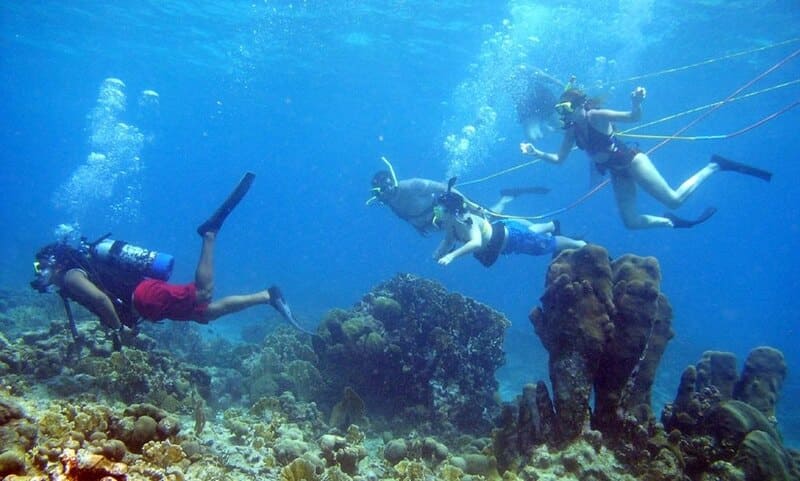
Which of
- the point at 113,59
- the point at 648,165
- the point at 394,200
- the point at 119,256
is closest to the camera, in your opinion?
the point at 119,256

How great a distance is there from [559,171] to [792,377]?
2605 inches

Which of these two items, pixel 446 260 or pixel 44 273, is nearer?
pixel 44 273

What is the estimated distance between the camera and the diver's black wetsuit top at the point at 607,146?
29.7 feet

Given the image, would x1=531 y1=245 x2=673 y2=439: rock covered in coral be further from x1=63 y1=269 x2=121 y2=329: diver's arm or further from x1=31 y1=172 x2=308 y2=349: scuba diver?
x1=63 y1=269 x2=121 y2=329: diver's arm

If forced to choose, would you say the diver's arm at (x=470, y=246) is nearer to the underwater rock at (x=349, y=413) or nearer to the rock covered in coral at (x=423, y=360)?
the rock covered in coral at (x=423, y=360)

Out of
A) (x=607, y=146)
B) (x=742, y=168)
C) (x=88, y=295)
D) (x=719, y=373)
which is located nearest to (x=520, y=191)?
(x=607, y=146)

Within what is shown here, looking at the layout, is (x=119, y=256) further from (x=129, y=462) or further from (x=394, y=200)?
(x=394, y=200)

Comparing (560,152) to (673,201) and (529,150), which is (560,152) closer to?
(529,150)

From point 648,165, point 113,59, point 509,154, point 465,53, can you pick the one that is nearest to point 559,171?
point 509,154

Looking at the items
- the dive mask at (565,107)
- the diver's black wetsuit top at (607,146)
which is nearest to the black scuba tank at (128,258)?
the dive mask at (565,107)

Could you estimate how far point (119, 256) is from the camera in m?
7.24

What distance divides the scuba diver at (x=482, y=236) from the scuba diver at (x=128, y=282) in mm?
3305

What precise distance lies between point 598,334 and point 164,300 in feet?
20.2

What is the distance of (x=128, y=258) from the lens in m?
7.25
